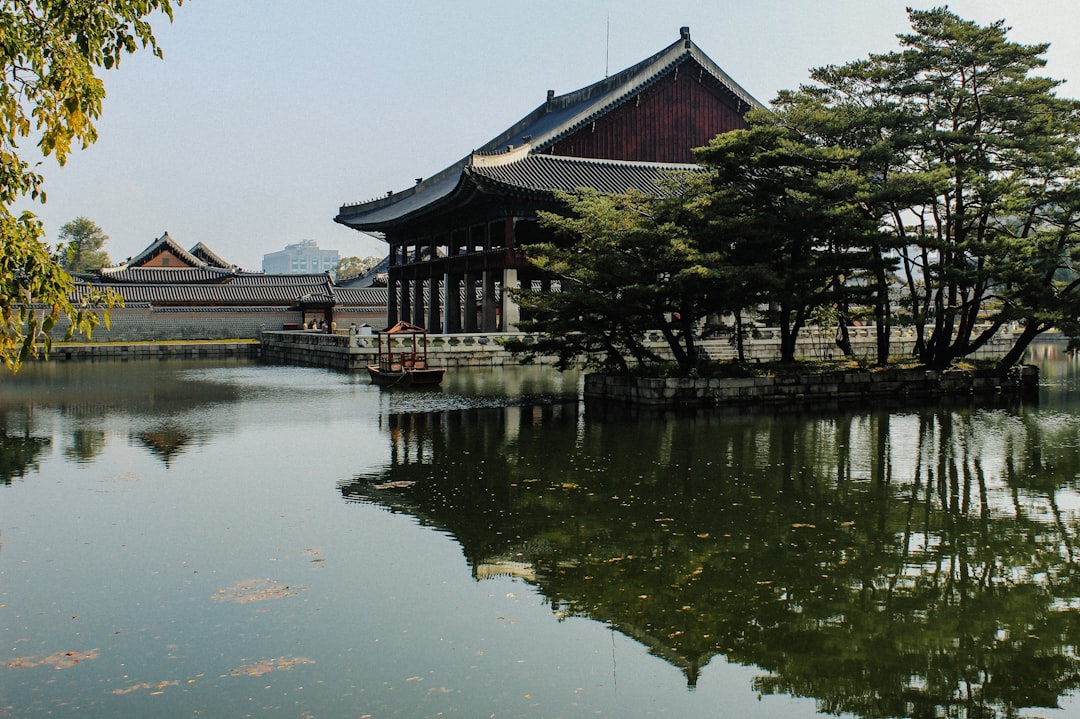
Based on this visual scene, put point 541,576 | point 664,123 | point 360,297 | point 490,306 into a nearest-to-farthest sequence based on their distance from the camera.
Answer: point 541,576, point 490,306, point 664,123, point 360,297

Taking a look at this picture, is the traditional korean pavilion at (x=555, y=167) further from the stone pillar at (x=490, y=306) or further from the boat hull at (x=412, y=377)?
the boat hull at (x=412, y=377)

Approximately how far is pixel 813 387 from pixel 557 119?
90.7 feet

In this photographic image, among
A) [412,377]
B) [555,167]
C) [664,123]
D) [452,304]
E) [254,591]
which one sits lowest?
[254,591]

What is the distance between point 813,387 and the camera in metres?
25.1

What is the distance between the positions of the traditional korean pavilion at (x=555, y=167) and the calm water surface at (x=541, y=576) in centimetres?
2263

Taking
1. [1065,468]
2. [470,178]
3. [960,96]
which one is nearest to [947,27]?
[960,96]

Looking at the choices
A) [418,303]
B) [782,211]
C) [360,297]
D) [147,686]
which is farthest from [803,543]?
[360,297]

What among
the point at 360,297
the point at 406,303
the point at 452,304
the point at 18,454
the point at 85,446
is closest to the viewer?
the point at 18,454

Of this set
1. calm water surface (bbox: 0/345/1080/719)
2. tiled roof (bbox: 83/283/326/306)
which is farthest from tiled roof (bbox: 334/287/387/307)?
calm water surface (bbox: 0/345/1080/719)

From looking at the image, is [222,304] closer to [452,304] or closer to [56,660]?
[452,304]

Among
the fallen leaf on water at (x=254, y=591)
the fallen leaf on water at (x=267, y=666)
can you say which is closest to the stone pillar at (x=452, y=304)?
the fallen leaf on water at (x=254, y=591)

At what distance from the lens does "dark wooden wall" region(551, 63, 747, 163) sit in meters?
44.1

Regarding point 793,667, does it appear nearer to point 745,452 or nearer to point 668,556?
point 668,556

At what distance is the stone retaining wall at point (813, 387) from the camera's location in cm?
2348
